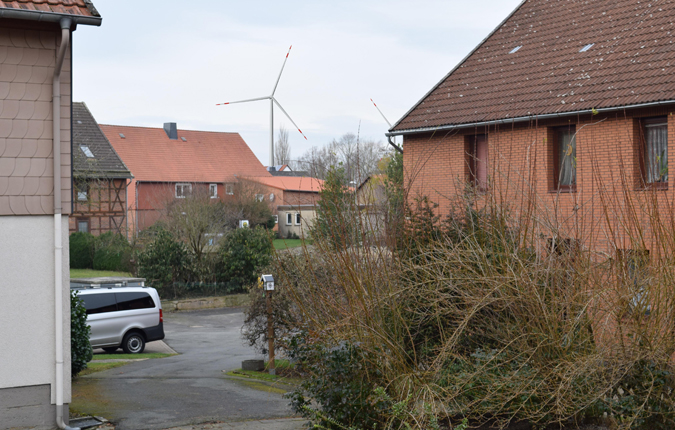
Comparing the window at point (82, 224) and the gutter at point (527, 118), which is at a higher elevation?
the gutter at point (527, 118)

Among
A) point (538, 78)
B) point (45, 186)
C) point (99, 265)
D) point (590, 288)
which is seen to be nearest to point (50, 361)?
point (45, 186)

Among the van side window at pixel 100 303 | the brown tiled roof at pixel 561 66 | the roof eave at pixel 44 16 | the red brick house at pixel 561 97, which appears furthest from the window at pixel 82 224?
the roof eave at pixel 44 16

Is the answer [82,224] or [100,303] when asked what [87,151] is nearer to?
[82,224]

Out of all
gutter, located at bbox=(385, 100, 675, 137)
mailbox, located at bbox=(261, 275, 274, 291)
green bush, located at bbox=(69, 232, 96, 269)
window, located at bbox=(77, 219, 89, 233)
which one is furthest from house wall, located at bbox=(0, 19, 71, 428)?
window, located at bbox=(77, 219, 89, 233)

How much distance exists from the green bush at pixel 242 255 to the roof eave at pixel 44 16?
2427cm

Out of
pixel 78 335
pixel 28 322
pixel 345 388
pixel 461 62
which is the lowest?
pixel 78 335

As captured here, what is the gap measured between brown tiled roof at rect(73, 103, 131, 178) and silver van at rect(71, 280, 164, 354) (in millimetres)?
22909

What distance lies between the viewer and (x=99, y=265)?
3569 cm

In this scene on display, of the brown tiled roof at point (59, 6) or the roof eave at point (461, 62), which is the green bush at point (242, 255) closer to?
Result: the roof eave at point (461, 62)

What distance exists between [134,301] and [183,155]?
136 feet

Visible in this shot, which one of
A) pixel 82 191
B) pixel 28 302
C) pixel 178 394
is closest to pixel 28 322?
pixel 28 302

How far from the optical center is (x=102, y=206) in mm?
43844

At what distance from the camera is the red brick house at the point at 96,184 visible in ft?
137

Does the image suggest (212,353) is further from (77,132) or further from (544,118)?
(77,132)
